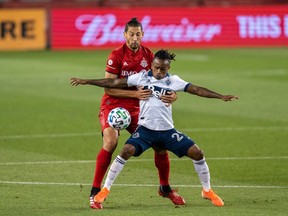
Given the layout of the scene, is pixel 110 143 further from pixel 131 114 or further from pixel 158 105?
pixel 158 105

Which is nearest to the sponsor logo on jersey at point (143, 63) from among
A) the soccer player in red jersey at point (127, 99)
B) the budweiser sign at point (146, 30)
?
the soccer player in red jersey at point (127, 99)

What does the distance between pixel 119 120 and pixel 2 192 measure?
1.91 metres

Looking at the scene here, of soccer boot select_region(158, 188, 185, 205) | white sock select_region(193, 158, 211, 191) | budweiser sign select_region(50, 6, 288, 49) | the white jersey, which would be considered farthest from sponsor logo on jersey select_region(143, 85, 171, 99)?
budweiser sign select_region(50, 6, 288, 49)

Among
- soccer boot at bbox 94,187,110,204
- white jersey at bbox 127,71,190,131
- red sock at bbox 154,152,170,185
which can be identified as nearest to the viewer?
soccer boot at bbox 94,187,110,204

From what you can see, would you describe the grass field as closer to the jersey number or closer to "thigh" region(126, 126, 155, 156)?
"thigh" region(126, 126, 155, 156)

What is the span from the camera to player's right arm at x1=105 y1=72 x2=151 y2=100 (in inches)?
446

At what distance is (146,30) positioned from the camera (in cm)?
3653

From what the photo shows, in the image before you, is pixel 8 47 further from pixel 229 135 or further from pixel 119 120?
pixel 119 120

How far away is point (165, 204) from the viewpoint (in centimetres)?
1150

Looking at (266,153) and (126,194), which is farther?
(266,153)

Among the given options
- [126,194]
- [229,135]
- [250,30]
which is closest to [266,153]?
[229,135]

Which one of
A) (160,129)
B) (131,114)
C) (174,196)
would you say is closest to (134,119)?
(131,114)

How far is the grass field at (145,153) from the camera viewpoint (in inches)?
453

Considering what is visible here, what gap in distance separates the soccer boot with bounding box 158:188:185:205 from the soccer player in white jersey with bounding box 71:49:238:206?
0.28 meters
